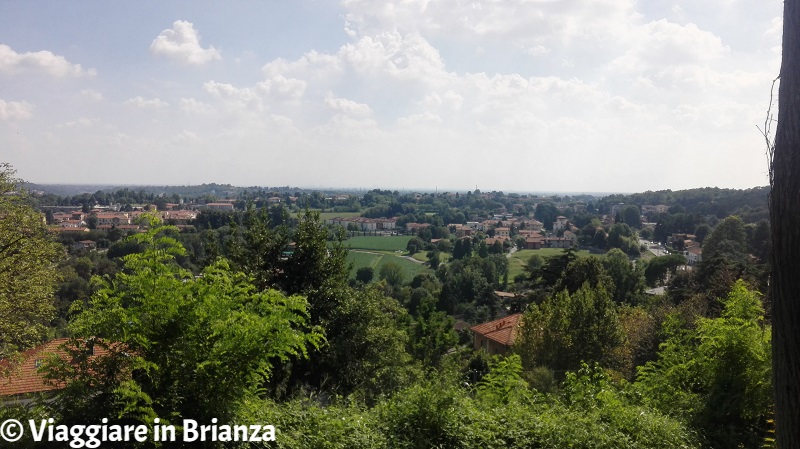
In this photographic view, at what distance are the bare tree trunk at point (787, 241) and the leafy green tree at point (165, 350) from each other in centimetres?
284

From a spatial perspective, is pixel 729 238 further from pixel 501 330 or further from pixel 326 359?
pixel 326 359

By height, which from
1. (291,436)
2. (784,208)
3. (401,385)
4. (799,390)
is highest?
(784,208)

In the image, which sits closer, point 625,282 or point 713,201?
point 625,282

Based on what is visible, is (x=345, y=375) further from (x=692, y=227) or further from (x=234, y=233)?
(x=692, y=227)

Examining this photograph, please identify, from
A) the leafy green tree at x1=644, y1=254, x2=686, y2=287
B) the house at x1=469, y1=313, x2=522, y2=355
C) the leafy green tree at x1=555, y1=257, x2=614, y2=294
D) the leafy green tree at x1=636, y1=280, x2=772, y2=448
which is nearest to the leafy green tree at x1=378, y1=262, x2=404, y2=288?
the leafy green tree at x1=644, y1=254, x2=686, y2=287

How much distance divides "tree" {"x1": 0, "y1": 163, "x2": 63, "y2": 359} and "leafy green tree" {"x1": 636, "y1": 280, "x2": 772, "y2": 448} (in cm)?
967

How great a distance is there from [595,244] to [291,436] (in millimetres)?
69865

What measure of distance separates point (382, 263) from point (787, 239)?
56.1 metres

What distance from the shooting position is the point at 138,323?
3441 millimetres

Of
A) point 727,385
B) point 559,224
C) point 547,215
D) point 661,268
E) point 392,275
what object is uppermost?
point 727,385

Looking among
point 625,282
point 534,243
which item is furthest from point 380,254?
point 625,282

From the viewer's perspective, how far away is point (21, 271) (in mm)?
8328

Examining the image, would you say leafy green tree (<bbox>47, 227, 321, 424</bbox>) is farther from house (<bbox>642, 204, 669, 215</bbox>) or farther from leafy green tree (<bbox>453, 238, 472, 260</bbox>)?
house (<bbox>642, 204, 669, 215</bbox>)

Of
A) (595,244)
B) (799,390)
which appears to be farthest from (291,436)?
(595,244)
